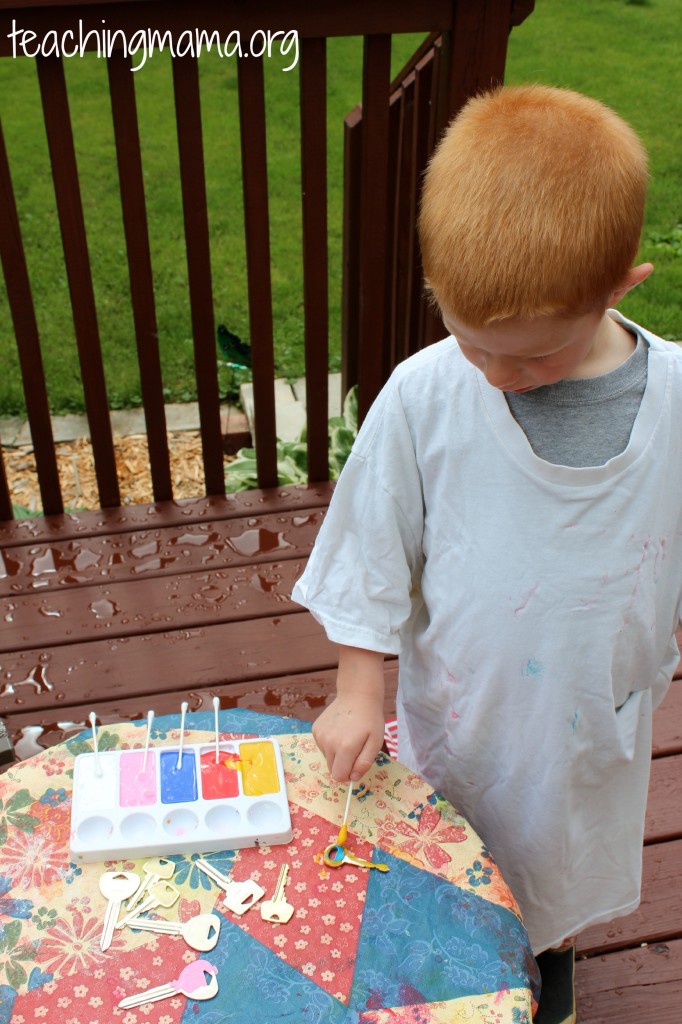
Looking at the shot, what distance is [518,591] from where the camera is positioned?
1211 mm

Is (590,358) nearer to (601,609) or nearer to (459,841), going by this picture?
(601,609)

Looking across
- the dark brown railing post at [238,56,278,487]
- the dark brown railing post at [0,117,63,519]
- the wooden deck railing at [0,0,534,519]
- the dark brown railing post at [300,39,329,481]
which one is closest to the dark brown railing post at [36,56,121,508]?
the wooden deck railing at [0,0,534,519]

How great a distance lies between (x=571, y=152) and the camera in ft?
3.03

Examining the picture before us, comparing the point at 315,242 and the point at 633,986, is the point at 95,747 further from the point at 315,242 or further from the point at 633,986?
the point at 315,242

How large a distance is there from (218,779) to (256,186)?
1653 millimetres

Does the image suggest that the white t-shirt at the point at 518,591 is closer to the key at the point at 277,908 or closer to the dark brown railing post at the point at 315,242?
the key at the point at 277,908

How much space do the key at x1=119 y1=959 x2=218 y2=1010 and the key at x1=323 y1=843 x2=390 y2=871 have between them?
0.19 metres

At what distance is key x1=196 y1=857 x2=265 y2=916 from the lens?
112 cm

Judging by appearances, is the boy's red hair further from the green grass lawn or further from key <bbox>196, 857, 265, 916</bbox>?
the green grass lawn

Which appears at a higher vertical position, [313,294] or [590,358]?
[590,358]

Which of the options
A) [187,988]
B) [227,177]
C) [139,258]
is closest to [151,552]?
[139,258]

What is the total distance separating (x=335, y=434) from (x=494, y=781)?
1.86m

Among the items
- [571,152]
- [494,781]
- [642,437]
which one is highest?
[571,152]

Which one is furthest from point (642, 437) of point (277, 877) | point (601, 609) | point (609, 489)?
point (277, 877)
